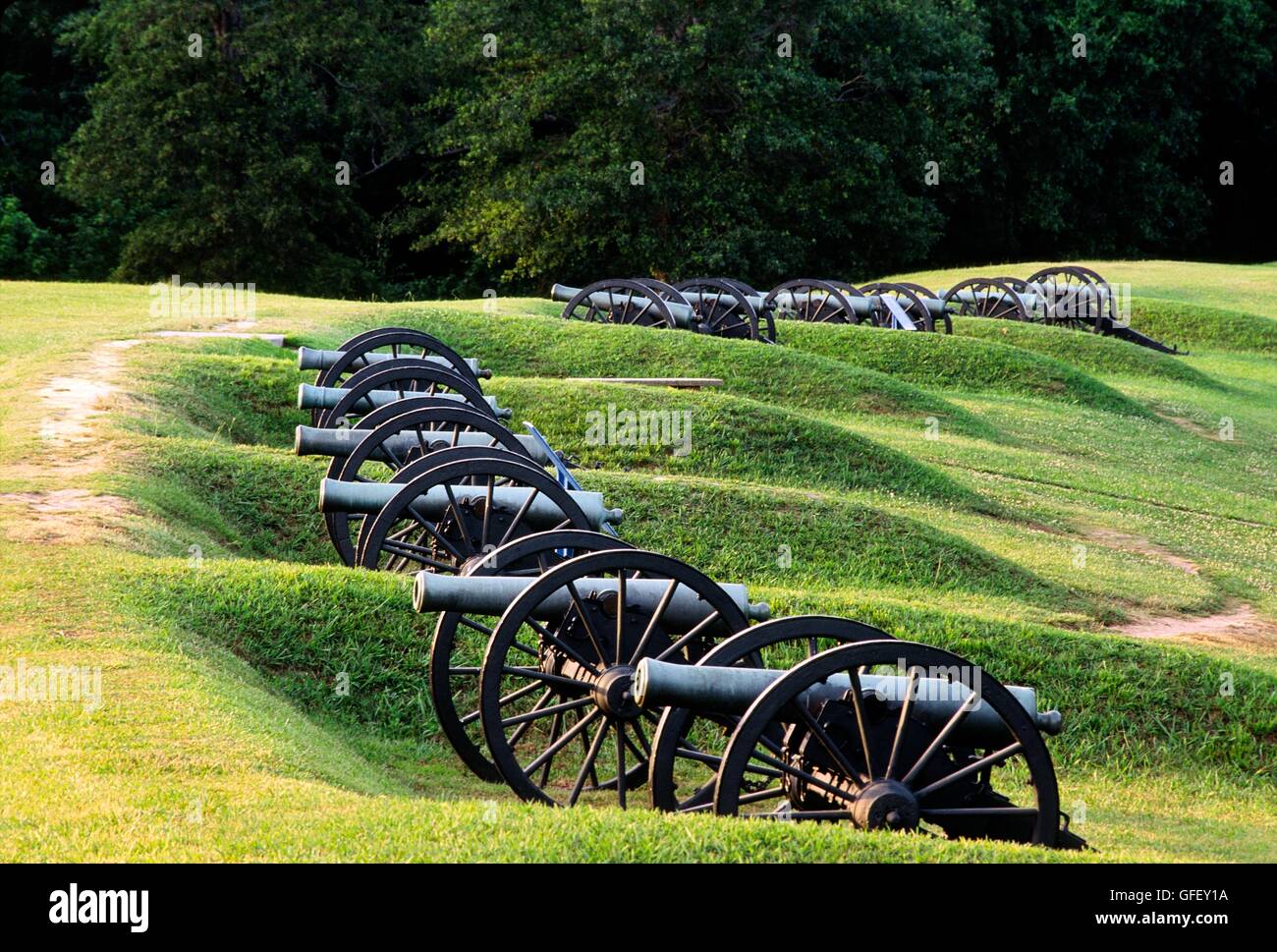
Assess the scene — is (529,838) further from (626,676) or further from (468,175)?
(468,175)

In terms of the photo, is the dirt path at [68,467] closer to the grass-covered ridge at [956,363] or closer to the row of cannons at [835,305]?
the row of cannons at [835,305]

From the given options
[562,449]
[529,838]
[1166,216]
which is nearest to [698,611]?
[529,838]

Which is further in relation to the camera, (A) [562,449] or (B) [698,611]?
(A) [562,449]

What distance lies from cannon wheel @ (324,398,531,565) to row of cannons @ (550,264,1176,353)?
10831 mm

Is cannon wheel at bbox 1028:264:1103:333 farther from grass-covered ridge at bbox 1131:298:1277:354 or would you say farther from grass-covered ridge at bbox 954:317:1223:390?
grass-covered ridge at bbox 1131:298:1277:354

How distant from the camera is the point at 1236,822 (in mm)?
7508

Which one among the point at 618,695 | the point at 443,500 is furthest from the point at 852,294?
the point at 618,695

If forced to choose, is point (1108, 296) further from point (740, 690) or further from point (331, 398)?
point (740, 690)

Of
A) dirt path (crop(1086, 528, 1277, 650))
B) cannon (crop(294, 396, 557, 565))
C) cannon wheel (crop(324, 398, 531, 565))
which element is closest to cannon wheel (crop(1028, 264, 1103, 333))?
dirt path (crop(1086, 528, 1277, 650))

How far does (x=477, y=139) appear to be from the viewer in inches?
1261

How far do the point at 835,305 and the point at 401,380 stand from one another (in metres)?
13.6

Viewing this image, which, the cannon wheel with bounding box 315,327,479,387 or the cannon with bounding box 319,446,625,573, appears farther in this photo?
the cannon wheel with bounding box 315,327,479,387

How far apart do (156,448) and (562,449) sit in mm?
3778

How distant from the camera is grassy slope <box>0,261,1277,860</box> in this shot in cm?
470
